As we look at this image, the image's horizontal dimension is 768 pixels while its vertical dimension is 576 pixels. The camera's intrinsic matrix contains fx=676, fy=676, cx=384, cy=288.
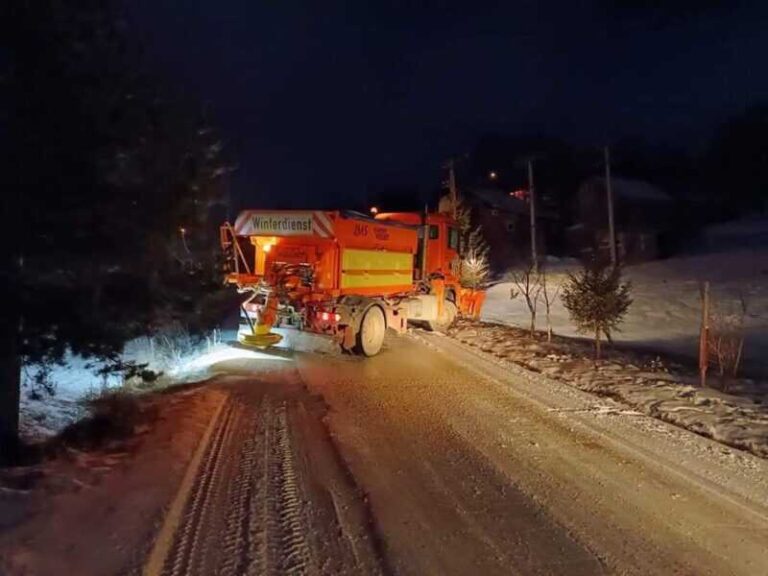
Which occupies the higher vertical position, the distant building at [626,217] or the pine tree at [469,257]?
the distant building at [626,217]

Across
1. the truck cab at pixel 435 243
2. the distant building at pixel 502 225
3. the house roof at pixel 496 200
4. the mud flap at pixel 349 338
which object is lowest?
the mud flap at pixel 349 338

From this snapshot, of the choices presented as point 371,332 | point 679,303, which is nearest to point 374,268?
point 371,332

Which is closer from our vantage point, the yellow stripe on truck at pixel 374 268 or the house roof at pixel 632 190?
the yellow stripe on truck at pixel 374 268

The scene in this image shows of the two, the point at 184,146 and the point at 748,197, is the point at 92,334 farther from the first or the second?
the point at 748,197

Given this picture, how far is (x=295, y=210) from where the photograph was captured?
13.5 m

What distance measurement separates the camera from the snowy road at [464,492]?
4613mm

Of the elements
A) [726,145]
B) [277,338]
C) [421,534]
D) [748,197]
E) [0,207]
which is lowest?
[421,534]

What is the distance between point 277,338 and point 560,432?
7082mm

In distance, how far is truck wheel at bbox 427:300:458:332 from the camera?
60.2 feet

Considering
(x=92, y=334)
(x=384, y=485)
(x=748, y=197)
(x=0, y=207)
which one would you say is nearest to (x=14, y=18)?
(x=0, y=207)

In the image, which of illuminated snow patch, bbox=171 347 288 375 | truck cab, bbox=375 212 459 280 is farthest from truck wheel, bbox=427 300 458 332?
illuminated snow patch, bbox=171 347 288 375

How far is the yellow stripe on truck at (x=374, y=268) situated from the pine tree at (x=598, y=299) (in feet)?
13.5

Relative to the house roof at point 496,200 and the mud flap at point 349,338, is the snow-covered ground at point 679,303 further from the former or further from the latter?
the house roof at point 496,200

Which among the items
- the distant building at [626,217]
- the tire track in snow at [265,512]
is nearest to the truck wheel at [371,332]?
the tire track in snow at [265,512]
